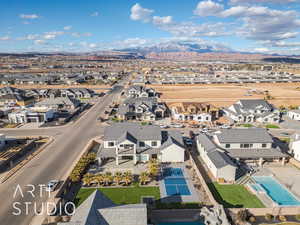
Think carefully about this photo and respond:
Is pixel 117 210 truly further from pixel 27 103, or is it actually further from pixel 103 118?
pixel 27 103

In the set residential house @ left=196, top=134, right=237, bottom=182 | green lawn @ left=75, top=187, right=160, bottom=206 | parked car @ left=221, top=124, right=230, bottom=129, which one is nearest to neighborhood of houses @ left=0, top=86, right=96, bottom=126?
green lawn @ left=75, top=187, right=160, bottom=206

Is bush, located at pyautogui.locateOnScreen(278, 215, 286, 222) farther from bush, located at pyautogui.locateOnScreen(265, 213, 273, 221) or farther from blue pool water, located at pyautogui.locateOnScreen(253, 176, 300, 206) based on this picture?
blue pool water, located at pyautogui.locateOnScreen(253, 176, 300, 206)

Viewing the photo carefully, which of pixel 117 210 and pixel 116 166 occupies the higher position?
pixel 117 210

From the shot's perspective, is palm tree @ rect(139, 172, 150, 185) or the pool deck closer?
the pool deck

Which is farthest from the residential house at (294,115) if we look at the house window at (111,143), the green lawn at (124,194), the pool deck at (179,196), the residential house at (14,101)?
the residential house at (14,101)

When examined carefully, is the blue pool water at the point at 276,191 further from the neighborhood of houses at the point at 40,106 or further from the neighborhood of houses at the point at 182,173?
the neighborhood of houses at the point at 40,106

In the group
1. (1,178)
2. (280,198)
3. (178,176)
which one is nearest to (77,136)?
(1,178)

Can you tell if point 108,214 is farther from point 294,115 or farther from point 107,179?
point 294,115
